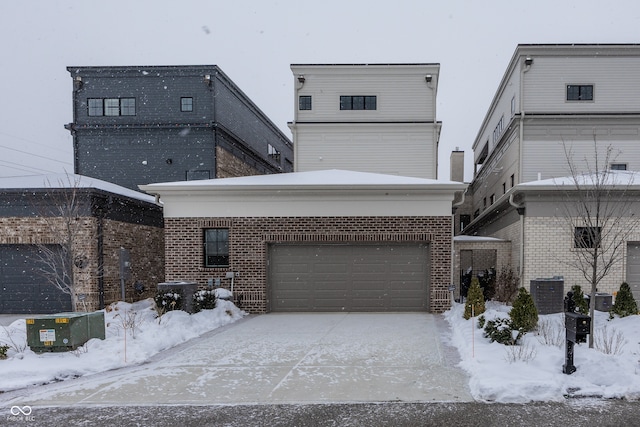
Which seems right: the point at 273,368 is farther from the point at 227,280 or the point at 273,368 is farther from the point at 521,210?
the point at 521,210

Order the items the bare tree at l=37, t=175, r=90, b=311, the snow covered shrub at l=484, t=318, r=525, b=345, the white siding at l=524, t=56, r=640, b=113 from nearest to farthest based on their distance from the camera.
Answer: the snow covered shrub at l=484, t=318, r=525, b=345 < the bare tree at l=37, t=175, r=90, b=311 < the white siding at l=524, t=56, r=640, b=113

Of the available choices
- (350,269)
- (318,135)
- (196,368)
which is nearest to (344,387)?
(196,368)

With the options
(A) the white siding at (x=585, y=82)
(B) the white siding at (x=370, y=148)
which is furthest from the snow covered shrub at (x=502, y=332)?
(A) the white siding at (x=585, y=82)

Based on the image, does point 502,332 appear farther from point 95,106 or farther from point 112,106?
point 95,106

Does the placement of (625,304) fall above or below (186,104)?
below

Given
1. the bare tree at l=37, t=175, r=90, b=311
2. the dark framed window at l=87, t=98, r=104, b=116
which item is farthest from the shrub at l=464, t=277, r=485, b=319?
the dark framed window at l=87, t=98, r=104, b=116

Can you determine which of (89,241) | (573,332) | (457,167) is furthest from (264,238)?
(457,167)

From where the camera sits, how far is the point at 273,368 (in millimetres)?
7250

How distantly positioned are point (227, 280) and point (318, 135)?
1056cm

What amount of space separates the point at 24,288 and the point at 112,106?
446 inches

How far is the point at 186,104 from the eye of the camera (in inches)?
834

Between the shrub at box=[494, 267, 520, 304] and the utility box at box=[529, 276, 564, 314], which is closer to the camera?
the utility box at box=[529, 276, 564, 314]

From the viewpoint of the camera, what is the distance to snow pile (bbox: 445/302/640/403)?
5672mm

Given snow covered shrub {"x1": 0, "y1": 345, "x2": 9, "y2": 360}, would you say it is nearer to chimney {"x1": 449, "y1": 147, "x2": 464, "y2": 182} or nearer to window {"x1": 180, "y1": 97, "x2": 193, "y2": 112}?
window {"x1": 180, "y1": 97, "x2": 193, "y2": 112}
